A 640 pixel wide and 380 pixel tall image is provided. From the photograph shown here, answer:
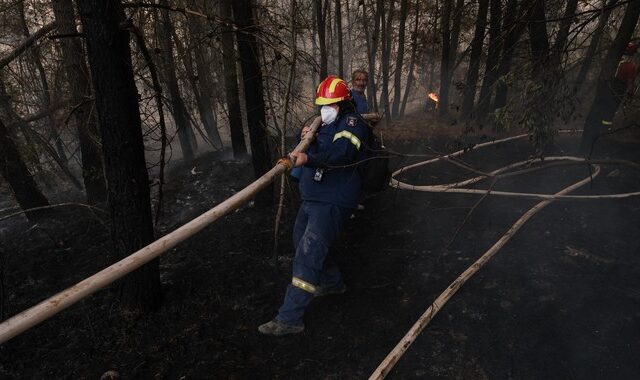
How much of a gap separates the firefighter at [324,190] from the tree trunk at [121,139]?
4.26 feet

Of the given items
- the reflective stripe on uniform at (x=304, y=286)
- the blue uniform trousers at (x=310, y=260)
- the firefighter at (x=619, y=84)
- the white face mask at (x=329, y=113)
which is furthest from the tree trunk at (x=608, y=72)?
the reflective stripe on uniform at (x=304, y=286)

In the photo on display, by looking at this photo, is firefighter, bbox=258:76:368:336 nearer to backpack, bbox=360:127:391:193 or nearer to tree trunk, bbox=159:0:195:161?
backpack, bbox=360:127:391:193

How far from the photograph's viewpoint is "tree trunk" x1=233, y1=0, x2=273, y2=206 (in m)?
4.90

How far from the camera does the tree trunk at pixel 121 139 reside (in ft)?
9.98

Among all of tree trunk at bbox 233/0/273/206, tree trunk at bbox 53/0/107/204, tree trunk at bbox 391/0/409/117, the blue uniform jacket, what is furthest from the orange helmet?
tree trunk at bbox 391/0/409/117

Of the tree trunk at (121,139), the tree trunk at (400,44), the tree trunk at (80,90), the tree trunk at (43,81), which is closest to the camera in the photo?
the tree trunk at (121,139)

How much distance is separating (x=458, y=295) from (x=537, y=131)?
2.31 meters

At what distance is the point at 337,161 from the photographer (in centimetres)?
350

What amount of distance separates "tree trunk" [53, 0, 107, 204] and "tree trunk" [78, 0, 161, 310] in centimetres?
226

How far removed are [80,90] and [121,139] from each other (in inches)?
159

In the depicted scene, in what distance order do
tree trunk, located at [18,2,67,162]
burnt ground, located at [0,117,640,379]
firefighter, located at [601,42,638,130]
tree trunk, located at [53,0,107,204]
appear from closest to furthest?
burnt ground, located at [0,117,640,379], tree trunk, located at [53,0,107,204], tree trunk, located at [18,2,67,162], firefighter, located at [601,42,638,130]

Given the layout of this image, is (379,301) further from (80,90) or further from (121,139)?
(80,90)

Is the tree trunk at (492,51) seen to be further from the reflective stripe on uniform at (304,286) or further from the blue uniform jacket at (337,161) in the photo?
the reflective stripe on uniform at (304,286)

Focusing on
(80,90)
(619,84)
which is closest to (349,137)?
(80,90)
